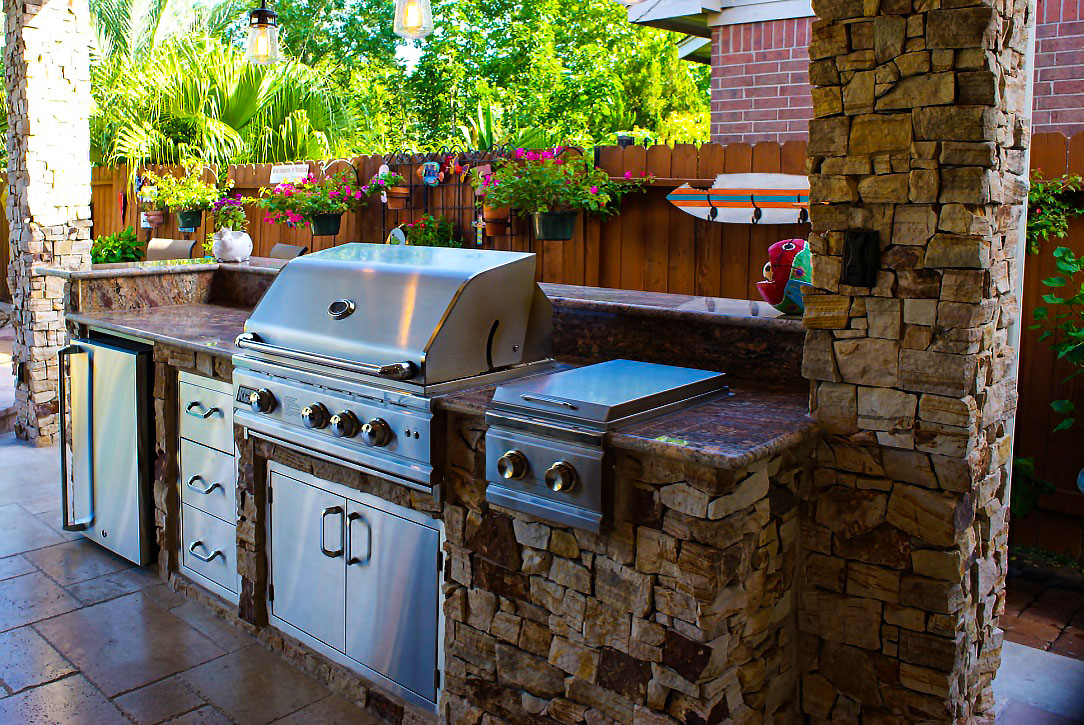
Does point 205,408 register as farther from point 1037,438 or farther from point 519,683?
point 1037,438

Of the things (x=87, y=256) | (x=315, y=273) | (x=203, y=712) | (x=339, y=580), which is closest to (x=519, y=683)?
(x=339, y=580)

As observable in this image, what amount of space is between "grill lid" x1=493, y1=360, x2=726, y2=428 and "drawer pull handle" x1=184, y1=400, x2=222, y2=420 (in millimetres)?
1411

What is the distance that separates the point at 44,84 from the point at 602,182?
3.25 meters

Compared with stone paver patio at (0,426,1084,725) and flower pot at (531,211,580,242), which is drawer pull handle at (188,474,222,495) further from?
flower pot at (531,211,580,242)

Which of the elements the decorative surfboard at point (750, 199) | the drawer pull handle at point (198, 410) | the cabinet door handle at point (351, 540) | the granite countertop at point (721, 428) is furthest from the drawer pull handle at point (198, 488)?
the decorative surfboard at point (750, 199)

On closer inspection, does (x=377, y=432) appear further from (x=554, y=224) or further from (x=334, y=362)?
(x=554, y=224)

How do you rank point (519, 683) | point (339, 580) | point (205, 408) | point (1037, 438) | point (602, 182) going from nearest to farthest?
point (519, 683), point (339, 580), point (205, 408), point (1037, 438), point (602, 182)

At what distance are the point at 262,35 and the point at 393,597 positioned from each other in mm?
3130

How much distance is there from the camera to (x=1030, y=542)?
434cm

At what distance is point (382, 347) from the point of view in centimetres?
269

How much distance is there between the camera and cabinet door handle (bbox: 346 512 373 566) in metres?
2.84

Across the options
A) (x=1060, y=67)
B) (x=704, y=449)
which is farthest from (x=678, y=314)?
(x=1060, y=67)

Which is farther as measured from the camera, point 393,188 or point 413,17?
point 393,188

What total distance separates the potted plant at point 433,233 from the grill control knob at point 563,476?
4.38m
